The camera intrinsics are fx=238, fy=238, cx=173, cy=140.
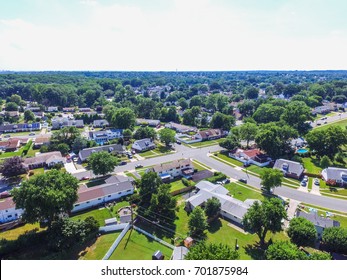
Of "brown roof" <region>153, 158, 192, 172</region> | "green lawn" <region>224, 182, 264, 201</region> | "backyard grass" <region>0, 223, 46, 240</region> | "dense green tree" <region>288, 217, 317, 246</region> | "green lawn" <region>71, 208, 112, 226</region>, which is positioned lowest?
"green lawn" <region>224, 182, 264, 201</region>

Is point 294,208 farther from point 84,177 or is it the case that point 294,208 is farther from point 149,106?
point 149,106

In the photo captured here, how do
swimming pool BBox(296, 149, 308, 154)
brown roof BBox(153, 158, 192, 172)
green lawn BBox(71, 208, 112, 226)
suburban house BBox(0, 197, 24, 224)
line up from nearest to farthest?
suburban house BBox(0, 197, 24, 224) → green lawn BBox(71, 208, 112, 226) → brown roof BBox(153, 158, 192, 172) → swimming pool BBox(296, 149, 308, 154)

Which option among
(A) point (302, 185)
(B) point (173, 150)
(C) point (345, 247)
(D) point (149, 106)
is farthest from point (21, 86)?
(C) point (345, 247)

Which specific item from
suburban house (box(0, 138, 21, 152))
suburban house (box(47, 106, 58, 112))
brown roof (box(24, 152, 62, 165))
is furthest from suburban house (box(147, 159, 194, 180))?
suburban house (box(47, 106, 58, 112))

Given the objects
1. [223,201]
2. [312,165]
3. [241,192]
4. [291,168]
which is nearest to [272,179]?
[241,192]

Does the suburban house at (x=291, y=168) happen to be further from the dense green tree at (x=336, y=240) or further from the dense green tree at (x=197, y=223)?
the dense green tree at (x=197, y=223)

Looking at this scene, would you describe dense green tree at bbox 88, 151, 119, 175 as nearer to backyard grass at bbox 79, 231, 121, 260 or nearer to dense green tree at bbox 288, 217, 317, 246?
backyard grass at bbox 79, 231, 121, 260
